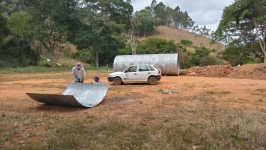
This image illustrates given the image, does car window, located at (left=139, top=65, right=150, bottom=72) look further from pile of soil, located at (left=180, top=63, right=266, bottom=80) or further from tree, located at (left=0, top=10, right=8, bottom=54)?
tree, located at (left=0, top=10, right=8, bottom=54)

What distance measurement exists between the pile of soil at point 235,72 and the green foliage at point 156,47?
79.3 feet

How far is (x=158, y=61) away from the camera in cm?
2361

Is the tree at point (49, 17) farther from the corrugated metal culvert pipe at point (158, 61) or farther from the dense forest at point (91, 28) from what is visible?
the corrugated metal culvert pipe at point (158, 61)

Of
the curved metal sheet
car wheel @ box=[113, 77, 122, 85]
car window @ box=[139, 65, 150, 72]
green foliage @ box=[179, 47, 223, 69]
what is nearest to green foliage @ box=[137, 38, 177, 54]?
green foliage @ box=[179, 47, 223, 69]

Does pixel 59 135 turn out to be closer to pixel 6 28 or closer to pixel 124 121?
pixel 124 121

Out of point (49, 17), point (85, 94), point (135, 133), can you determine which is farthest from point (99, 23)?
point (135, 133)

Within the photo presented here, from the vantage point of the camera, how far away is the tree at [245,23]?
3106cm

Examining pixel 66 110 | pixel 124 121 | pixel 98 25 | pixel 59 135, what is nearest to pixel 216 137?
pixel 124 121

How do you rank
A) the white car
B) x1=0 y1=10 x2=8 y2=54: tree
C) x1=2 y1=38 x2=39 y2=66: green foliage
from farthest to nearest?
x1=2 y1=38 x2=39 y2=66: green foliage < x1=0 y1=10 x2=8 y2=54: tree < the white car

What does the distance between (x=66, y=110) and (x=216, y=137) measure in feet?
18.2

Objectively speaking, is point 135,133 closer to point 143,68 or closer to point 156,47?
point 143,68

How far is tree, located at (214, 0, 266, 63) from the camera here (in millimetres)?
31062

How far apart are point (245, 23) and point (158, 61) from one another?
16.3 metres

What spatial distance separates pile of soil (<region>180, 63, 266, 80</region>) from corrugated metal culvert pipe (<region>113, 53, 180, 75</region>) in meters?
2.56
